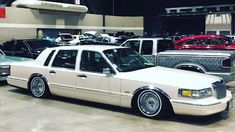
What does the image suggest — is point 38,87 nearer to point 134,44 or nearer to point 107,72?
point 107,72

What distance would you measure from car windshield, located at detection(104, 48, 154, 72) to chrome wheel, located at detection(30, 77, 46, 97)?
6.65 ft

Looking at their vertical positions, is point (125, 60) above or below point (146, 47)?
below

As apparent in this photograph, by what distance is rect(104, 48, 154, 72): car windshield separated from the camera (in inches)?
272

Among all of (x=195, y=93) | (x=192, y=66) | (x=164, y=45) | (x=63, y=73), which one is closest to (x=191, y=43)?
(x=164, y=45)

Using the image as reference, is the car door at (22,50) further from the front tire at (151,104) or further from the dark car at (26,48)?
the front tire at (151,104)

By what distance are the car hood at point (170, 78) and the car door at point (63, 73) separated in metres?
1.41

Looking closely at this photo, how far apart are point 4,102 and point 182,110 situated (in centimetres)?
431

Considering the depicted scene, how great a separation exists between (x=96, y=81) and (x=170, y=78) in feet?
5.24

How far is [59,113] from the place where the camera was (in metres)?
6.75

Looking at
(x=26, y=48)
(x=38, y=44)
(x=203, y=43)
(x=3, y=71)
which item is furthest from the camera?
(x=203, y=43)

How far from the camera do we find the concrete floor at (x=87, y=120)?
5.70 metres

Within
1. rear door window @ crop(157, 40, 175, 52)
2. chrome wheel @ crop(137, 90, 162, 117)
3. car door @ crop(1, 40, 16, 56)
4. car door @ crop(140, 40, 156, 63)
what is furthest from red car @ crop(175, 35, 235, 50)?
chrome wheel @ crop(137, 90, 162, 117)

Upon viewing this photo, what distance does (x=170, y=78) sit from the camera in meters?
6.31

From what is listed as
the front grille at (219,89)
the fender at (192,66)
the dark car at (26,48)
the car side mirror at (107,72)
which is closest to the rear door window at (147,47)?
the fender at (192,66)
